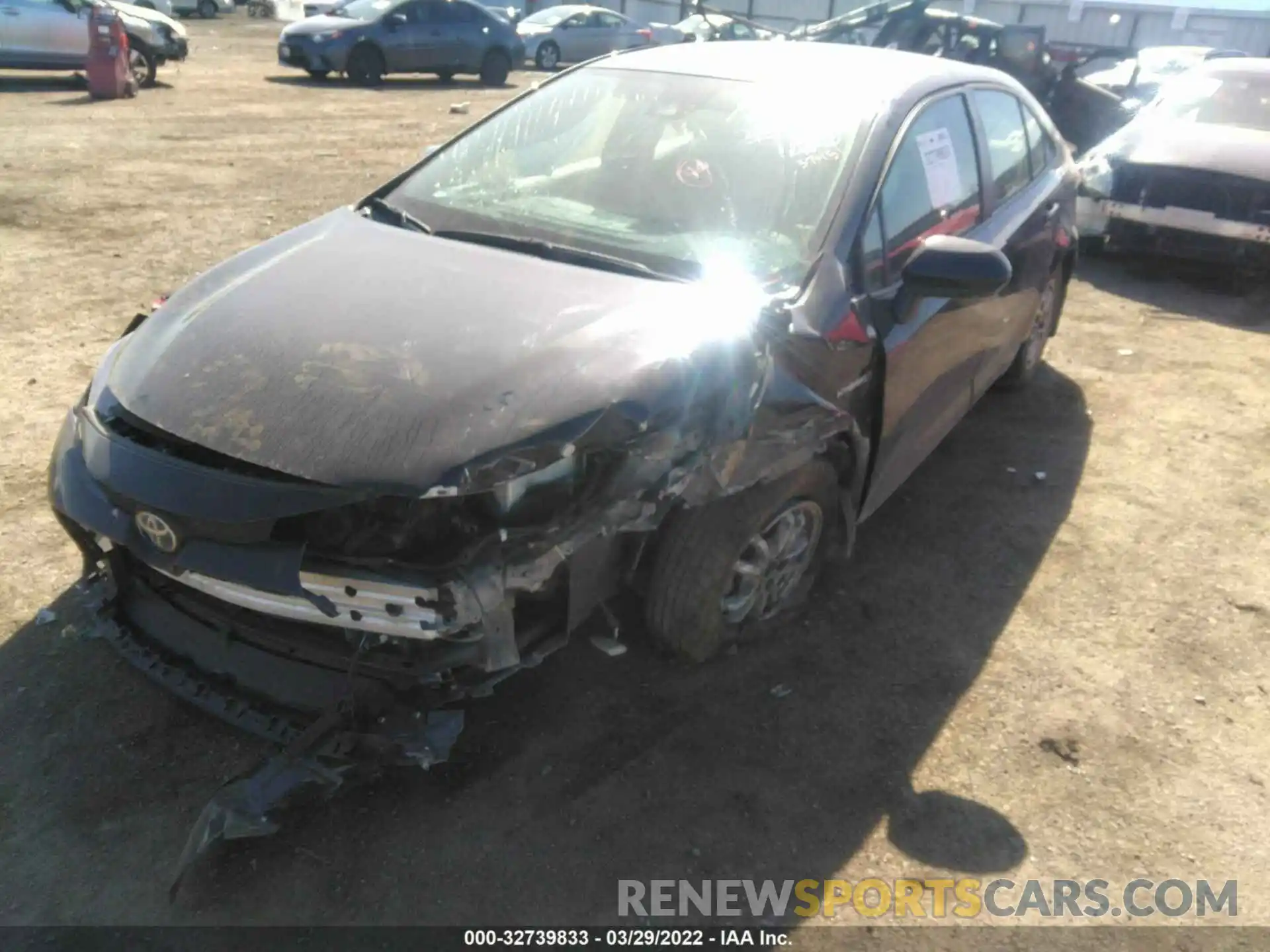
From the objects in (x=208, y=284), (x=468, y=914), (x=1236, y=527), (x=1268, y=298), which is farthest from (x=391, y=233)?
(x=1268, y=298)

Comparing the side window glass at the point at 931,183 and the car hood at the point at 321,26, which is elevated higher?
the car hood at the point at 321,26

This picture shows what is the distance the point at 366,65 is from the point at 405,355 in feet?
52.2

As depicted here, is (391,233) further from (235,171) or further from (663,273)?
(235,171)

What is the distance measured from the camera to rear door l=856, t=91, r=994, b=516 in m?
3.12

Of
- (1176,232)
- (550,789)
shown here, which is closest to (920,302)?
(550,789)

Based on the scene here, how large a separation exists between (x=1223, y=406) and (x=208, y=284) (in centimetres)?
516

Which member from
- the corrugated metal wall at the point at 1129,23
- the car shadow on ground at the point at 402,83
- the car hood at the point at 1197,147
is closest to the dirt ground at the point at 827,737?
the car hood at the point at 1197,147

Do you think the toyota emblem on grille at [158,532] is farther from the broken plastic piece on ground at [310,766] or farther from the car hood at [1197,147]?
the car hood at [1197,147]

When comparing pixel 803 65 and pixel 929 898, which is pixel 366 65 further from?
Result: pixel 929 898

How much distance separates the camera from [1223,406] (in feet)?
17.6

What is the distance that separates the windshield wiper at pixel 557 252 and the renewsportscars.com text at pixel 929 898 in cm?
167

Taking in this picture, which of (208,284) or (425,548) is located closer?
(425,548)

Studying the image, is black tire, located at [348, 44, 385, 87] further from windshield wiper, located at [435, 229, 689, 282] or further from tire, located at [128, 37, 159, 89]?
windshield wiper, located at [435, 229, 689, 282]

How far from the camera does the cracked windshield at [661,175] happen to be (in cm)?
300
